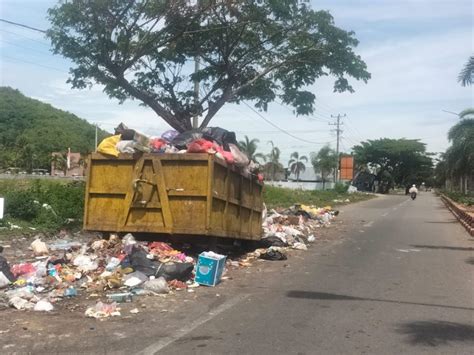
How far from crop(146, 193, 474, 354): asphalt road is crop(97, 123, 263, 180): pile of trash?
7.54 feet

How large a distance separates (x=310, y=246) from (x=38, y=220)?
6.60 metres

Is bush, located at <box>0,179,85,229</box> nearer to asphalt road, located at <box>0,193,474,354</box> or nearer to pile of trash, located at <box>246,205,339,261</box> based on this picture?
pile of trash, located at <box>246,205,339,261</box>

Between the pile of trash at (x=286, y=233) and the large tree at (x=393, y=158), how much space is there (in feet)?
237

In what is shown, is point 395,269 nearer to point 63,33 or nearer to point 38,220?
point 38,220

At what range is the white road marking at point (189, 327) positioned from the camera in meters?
5.24

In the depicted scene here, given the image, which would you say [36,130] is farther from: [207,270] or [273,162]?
[207,270]

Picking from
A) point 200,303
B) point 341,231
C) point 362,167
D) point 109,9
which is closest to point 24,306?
point 200,303

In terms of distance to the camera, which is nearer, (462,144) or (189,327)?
(189,327)

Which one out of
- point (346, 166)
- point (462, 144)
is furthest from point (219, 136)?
point (346, 166)

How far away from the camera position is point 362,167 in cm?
9606

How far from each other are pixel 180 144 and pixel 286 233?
5.62 meters

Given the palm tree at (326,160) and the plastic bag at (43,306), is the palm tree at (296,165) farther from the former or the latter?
the plastic bag at (43,306)

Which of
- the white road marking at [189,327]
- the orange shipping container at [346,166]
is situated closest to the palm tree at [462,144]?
the white road marking at [189,327]

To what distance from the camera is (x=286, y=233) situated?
1477cm
